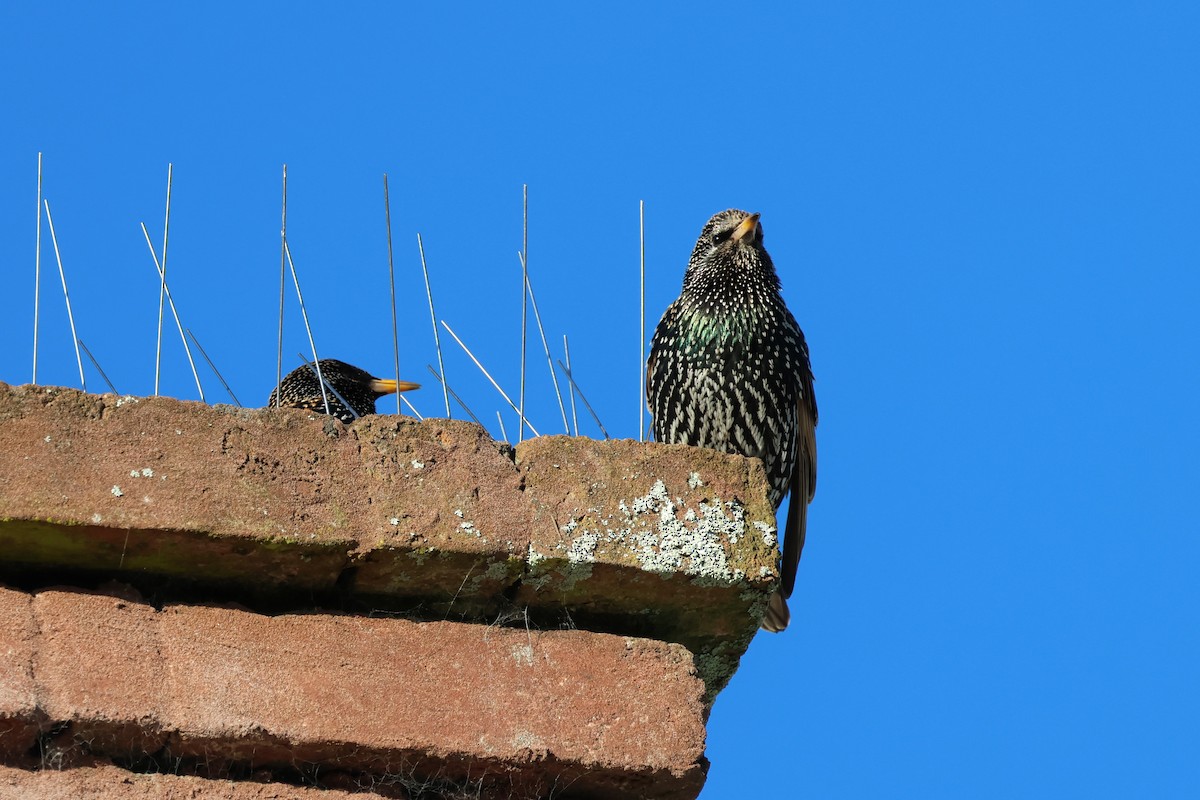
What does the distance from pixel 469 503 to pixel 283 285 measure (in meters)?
1.22

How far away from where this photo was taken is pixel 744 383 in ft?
20.6

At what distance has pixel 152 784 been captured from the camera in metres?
3.45

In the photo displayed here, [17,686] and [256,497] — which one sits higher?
[256,497]

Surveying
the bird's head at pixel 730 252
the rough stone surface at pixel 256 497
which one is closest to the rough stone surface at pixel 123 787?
the rough stone surface at pixel 256 497

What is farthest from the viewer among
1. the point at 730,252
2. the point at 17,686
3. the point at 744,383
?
the point at 730,252

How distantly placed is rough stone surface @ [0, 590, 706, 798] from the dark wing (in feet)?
7.62

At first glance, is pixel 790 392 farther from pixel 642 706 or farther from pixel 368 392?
pixel 368 392

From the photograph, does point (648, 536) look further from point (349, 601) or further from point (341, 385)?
point (341, 385)

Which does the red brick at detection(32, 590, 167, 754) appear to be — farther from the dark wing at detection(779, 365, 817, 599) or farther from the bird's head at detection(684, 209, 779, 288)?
the bird's head at detection(684, 209, 779, 288)

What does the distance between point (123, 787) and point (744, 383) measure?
329 cm

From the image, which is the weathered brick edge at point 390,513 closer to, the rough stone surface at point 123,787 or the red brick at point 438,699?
the red brick at point 438,699

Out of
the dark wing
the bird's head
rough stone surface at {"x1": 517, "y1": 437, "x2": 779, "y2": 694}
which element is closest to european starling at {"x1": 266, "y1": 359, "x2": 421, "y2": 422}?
the bird's head

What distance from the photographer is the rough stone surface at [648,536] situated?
3.97m

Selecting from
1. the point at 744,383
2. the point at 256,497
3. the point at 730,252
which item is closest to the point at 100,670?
the point at 256,497
